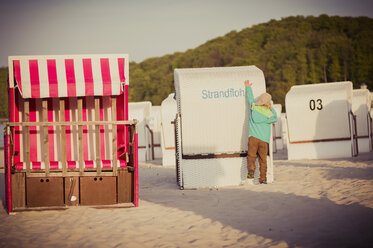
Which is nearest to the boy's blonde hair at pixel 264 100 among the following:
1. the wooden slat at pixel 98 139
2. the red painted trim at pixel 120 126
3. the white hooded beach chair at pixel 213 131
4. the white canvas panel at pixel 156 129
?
the white hooded beach chair at pixel 213 131

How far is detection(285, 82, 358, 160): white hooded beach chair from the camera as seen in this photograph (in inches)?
512

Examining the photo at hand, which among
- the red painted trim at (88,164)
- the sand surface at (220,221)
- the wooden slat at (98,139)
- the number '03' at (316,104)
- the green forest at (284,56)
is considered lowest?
the sand surface at (220,221)

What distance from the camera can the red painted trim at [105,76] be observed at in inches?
238

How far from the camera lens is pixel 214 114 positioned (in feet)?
26.2

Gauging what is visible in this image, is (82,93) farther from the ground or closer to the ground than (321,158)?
farther from the ground

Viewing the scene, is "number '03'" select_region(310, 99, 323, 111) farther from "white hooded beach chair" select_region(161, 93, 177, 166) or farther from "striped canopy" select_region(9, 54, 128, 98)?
"striped canopy" select_region(9, 54, 128, 98)

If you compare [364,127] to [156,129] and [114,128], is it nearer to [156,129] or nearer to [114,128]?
[156,129]

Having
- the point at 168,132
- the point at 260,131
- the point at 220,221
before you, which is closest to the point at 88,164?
the point at 220,221

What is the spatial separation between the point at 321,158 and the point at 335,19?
204ft

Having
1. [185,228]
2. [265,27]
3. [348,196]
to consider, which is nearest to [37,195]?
[185,228]

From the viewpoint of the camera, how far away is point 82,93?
6.02 meters

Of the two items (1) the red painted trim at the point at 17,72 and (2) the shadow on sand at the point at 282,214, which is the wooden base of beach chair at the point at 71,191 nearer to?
(2) the shadow on sand at the point at 282,214

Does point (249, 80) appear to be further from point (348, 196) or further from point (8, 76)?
point (8, 76)

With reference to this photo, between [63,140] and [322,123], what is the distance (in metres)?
9.63
